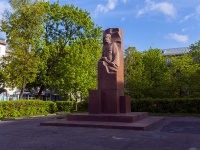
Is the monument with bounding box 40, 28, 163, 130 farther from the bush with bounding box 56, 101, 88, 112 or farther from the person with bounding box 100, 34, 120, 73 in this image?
the bush with bounding box 56, 101, 88, 112

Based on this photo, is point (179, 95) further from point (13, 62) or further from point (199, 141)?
point (199, 141)

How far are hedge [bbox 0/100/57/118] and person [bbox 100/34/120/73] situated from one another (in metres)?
10.5

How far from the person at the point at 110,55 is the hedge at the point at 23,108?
10.5 meters

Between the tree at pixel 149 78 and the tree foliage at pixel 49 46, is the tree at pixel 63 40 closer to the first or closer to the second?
the tree foliage at pixel 49 46

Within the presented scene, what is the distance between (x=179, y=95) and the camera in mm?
33844

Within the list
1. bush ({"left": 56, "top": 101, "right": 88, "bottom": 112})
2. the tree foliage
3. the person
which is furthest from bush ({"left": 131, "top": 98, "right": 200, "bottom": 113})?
the person

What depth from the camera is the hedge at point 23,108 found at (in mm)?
21969

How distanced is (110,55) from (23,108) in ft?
38.3

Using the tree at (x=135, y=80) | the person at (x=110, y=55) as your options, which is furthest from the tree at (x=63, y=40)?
the person at (x=110, y=55)

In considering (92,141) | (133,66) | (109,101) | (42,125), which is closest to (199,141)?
(92,141)

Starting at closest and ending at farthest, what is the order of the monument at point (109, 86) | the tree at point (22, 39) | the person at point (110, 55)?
the monument at point (109, 86), the person at point (110, 55), the tree at point (22, 39)

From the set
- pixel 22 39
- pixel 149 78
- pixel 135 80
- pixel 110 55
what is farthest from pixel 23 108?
pixel 149 78

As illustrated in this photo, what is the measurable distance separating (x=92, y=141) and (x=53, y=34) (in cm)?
2466

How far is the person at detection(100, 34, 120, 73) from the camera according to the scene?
16.0m
